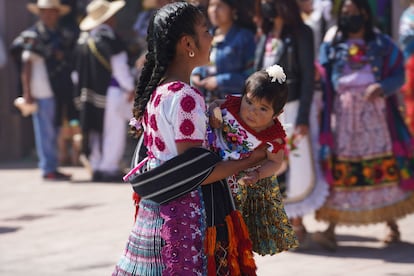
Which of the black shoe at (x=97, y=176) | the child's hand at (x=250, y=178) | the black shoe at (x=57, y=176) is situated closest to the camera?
the child's hand at (x=250, y=178)

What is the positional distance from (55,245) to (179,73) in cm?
413

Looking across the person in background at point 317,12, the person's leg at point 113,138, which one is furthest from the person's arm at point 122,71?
the person in background at point 317,12

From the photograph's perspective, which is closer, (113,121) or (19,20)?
(113,121)

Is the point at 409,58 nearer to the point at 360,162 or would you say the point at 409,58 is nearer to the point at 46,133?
the point at 360,162

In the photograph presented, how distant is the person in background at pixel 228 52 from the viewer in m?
7.53

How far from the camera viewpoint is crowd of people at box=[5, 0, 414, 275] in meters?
3.95

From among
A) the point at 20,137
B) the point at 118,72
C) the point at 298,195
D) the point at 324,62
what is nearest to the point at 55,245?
the point at 298,195

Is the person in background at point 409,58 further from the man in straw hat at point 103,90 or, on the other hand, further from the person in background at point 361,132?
the person in background at point 361,132

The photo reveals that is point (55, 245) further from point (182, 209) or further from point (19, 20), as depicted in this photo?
point (19, 20)

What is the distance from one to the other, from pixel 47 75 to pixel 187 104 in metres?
8.20

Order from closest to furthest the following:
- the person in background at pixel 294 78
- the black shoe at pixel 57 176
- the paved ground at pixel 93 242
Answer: the paved ground at pixel 93 242
the person in background at pixel 294 78
the black shoe at pixel 57 176

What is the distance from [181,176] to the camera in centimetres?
387

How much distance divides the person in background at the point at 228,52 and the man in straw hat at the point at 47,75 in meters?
4.42

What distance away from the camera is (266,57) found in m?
7.21
